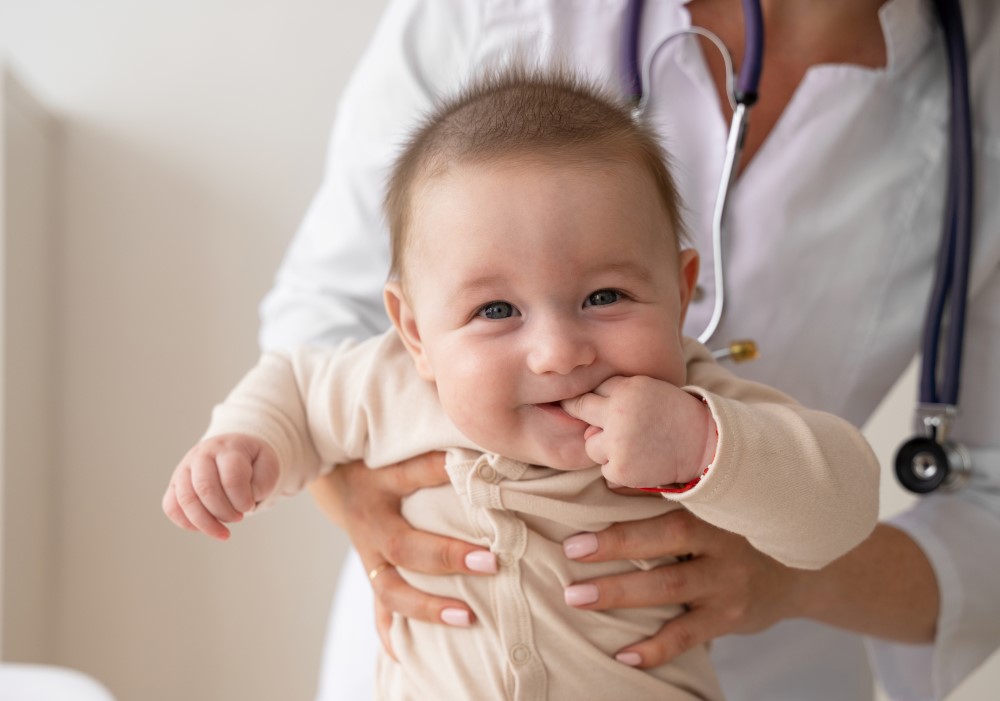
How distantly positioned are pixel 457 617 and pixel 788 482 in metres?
0.30

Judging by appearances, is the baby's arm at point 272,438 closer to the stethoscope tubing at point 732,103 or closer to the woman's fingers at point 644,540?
the woman's fingers at point 644,540

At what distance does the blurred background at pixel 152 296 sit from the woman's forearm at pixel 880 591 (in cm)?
113

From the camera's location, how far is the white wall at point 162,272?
1774 millimetres

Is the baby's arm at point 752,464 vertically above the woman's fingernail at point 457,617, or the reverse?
the baby's arm at point 752,464

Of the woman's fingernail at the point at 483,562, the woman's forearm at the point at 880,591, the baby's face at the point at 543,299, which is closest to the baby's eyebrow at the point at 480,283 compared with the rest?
the baby's face at the point at 543,299

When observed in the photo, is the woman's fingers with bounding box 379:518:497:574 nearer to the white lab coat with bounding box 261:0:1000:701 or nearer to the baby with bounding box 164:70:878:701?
the baby with bounding box 164:70:878:701

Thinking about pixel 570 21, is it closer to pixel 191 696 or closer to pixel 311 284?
pixel 311 284

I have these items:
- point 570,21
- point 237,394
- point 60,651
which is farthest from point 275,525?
point 570,21

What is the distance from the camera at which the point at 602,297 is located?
2.48 feet

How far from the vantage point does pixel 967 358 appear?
113 cm

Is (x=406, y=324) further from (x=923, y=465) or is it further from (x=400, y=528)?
(x=923, y=465)

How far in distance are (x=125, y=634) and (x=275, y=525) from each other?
1.15ft

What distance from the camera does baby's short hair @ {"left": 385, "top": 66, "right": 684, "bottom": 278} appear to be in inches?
30.3

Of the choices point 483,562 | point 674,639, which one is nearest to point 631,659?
point 674,639
